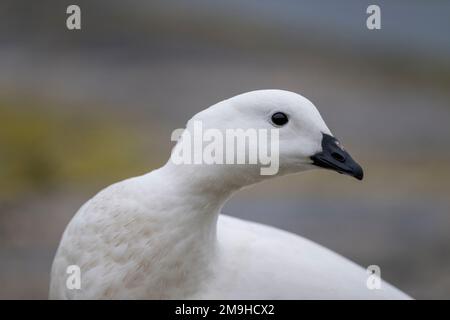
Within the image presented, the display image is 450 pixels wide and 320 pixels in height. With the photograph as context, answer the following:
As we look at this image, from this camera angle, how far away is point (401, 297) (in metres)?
0.78

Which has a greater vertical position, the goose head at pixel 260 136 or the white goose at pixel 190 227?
the goose head at pixel 260 136

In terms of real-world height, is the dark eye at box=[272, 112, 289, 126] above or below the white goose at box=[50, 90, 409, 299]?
above

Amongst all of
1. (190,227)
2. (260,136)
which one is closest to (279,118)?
(260,136)

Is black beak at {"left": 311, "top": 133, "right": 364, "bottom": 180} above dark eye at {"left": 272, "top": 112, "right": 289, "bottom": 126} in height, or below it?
below

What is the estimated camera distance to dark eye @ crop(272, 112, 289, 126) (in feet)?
2.00

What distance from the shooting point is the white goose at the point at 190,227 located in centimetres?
61

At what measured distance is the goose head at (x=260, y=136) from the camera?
0.60m

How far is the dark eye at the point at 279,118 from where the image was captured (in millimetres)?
609

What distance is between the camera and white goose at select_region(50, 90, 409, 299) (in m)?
0.61

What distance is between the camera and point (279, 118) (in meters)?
0.61

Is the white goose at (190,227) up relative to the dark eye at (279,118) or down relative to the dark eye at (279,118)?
down
